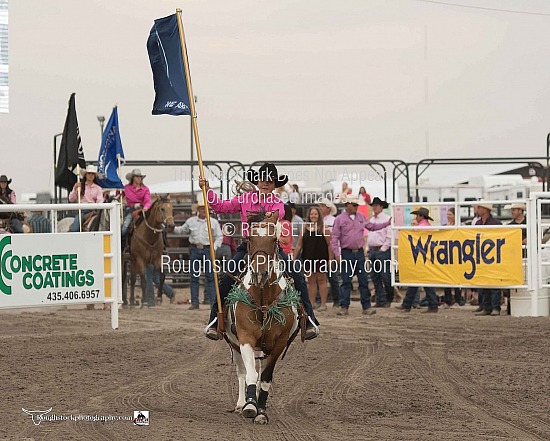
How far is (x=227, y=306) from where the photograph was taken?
8.20 metres

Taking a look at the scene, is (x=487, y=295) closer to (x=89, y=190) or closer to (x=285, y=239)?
(x=89, y=190)

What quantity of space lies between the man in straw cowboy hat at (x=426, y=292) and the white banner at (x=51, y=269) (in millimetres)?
6197

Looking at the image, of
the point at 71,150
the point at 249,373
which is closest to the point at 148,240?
the point at 71,150

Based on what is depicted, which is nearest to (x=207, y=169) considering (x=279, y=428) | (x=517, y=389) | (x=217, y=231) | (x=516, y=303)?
(x=217, y=231)

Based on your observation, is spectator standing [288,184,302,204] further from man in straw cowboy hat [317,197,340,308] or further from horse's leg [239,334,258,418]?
horse's leg [239,334,258,418]

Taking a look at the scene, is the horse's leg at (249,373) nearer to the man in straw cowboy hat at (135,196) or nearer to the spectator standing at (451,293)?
the spectator standing at (451,293)

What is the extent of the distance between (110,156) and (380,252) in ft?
17.1

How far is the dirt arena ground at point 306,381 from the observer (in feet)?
23.9

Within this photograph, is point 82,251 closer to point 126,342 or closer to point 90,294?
point 90,294

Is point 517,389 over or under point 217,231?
under

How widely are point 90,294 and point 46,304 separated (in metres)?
0.69

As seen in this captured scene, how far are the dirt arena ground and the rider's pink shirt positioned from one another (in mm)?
1630

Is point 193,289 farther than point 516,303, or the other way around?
point 193,289

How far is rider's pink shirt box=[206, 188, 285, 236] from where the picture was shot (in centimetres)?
811
